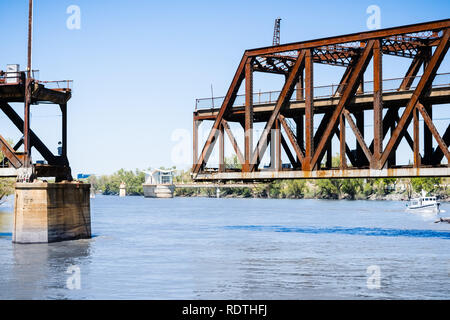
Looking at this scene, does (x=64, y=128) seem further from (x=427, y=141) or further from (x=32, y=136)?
(x=427, y=141)

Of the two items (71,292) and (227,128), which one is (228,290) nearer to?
(71,292)

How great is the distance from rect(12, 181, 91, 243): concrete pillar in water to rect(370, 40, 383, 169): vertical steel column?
75.7 ft

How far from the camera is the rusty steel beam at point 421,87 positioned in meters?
44.7

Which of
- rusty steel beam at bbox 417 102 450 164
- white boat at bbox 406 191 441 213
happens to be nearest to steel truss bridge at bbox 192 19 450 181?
rusty steel beam at bbox 417 102 450 164

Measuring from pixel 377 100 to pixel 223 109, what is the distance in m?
12.7

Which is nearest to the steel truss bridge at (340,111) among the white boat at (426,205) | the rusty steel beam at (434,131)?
the rusty steel beam at (434,131)

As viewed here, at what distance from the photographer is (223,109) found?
54844 mm

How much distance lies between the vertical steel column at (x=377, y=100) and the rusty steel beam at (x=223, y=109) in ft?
34.4

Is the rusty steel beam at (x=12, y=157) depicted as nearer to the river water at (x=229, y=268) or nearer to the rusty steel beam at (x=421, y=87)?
the river water at (x=229, y=268)

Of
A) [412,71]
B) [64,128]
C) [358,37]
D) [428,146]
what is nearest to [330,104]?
[358,37]

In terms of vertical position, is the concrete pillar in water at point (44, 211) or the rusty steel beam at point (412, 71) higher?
the rusty steel beam at point (412, 71)
